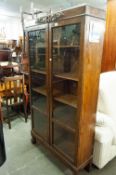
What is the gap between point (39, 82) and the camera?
2.19 meters

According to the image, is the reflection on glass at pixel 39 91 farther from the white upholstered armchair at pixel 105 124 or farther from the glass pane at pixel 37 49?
the white upholstered armchair at pixel 105 124

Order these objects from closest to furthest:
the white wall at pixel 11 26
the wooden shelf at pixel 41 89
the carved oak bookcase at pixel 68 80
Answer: the carved oak bookcase at pixel 68 80, the wooden shelf at pixel 41 89, the white wall at pixel 11 26

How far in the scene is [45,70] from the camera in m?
1.88

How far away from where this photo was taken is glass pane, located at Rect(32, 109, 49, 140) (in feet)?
6.92

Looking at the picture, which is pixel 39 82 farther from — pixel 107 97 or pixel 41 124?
pixel 107 97

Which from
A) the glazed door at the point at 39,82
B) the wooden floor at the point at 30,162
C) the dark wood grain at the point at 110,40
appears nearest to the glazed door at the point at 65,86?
the glazed door at the point at 39,82

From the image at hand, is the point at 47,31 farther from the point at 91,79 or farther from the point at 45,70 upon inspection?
the point at 91,79

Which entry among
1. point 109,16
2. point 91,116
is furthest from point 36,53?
point 109,16

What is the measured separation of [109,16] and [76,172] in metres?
2.22

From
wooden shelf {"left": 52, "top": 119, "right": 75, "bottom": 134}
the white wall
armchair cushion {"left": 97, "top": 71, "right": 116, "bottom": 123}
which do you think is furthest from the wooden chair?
the white wall

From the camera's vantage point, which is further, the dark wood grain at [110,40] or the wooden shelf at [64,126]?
the dark wood grain at [110,40]

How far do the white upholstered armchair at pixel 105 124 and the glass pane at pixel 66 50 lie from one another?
1.64 ft

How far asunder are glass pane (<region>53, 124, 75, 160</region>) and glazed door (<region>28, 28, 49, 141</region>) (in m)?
0.15

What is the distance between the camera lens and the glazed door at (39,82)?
1915mm
